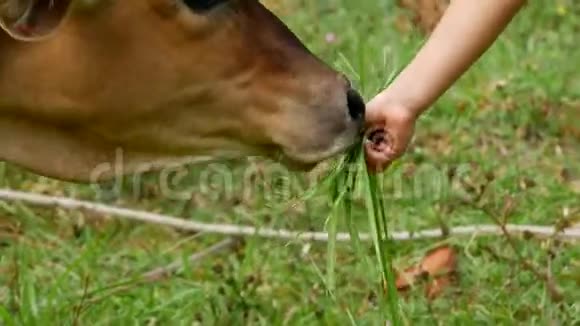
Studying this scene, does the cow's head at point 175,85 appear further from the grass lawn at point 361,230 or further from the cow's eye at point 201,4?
the grass lawn at point 361,230

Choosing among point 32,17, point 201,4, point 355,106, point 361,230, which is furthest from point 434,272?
point 32,17

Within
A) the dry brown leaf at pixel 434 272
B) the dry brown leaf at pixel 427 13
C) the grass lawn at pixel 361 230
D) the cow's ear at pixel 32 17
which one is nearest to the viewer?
the cow's ear at pixel 32 17

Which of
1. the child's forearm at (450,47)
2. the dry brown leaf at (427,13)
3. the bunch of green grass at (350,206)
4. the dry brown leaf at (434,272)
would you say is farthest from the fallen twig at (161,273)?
the dry brown leaf at (427,13)

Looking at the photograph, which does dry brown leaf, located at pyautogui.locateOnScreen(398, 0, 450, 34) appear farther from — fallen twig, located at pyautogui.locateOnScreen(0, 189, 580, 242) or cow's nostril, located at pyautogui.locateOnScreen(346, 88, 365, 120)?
cow's nostril, located at pyautogui.locateOnScreen(346, 88, 365, 120)

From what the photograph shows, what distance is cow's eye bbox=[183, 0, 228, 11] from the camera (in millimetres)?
2361

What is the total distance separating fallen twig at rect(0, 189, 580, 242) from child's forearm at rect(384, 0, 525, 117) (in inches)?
26.7

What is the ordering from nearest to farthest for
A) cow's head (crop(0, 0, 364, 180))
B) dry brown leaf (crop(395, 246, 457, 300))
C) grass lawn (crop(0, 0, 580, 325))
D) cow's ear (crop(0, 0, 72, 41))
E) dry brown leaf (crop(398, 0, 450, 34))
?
cow's ear (crop(0, 0, 72, 41)) < cow's head (crop(0, 0, 364, 180)) < grass lawn (crop(0, 0, 580, 325)) < dry brown leaf (crop(395, 246, 457, 300)) < dry brown leaf (crop(398, 0, 450, 34))

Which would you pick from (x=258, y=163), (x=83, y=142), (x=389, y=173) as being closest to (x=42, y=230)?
(x=258, y=163)

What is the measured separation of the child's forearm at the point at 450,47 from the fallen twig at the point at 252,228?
2.22 ft

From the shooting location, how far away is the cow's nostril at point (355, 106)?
235cm

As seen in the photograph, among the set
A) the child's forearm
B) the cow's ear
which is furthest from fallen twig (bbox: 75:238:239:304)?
the child's forearm

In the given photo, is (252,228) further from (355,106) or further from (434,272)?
(355,106)

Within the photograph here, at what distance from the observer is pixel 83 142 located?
2.51 m

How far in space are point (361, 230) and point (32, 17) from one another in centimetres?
113
